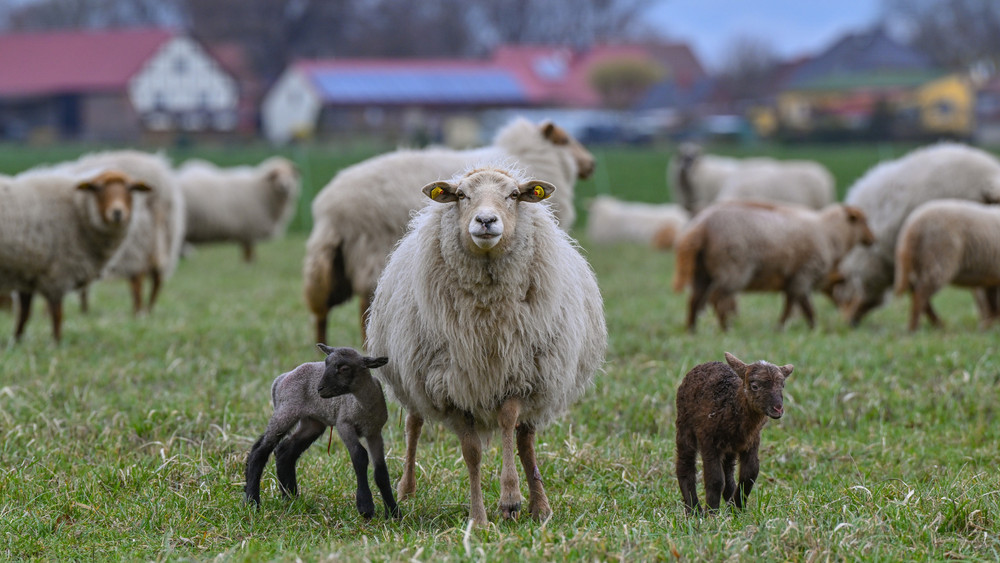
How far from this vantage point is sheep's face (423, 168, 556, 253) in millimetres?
4449

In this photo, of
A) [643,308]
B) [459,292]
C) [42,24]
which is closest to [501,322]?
[459,292]

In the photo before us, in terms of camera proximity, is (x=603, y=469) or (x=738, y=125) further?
(x=738, y=125)

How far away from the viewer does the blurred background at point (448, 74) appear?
5969 cm

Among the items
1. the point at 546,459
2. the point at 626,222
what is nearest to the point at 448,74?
the point at 626,222

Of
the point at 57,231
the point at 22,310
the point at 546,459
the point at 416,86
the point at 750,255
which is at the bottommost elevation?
the point at 546,459

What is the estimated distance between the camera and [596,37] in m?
87.7

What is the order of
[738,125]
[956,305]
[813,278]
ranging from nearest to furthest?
[813,278] < [956,305] < [738,125]

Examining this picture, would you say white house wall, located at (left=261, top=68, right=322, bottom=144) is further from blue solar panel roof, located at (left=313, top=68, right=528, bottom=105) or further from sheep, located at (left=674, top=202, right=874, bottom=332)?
sheep, located at (left=674, top=202, right=874, bottom=332)

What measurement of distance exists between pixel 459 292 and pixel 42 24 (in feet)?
302

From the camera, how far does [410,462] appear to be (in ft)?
16.9

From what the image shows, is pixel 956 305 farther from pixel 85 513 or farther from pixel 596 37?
pixel 596 37

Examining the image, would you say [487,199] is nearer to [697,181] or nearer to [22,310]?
[22,310]

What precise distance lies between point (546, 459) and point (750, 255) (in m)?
4.29

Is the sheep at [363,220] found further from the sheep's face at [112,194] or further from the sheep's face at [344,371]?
the sheep's face at [344,371]
